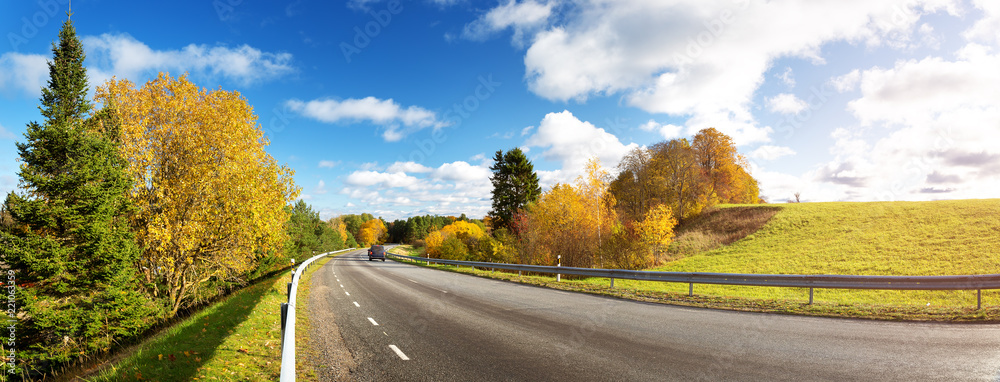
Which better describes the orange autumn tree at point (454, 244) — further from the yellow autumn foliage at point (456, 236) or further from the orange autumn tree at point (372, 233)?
the orange autumn tree at point (372, 233)

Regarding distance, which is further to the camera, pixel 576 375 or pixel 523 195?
pixel 523 195

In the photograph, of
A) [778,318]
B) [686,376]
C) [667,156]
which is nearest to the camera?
[686,376]

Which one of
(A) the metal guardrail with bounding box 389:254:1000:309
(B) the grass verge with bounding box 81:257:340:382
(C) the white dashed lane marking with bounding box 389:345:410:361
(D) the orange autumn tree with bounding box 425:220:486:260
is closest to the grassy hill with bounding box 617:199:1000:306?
(A) the metal guardrail with bounding box 389:254:1000:309

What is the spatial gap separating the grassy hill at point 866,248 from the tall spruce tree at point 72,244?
68.1 feet

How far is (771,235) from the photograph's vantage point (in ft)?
110

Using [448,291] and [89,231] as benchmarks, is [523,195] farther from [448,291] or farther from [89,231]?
[89,231]

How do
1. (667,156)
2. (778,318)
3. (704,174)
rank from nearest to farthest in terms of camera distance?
(778,318), (667,156), (704,174)

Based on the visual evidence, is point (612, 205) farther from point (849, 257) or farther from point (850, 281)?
point (850, 281)

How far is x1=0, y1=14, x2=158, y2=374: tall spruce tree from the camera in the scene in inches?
515

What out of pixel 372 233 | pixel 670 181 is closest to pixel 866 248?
pixel 670 181

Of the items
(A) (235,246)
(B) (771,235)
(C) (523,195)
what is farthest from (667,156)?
(A) (235,246)

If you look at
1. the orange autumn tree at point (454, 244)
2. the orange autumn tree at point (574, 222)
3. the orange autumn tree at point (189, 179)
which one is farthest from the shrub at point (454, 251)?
the orange autumn tree at point (189, 179)

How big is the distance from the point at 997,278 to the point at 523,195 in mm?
36691

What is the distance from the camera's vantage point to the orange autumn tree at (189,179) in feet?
48.9
